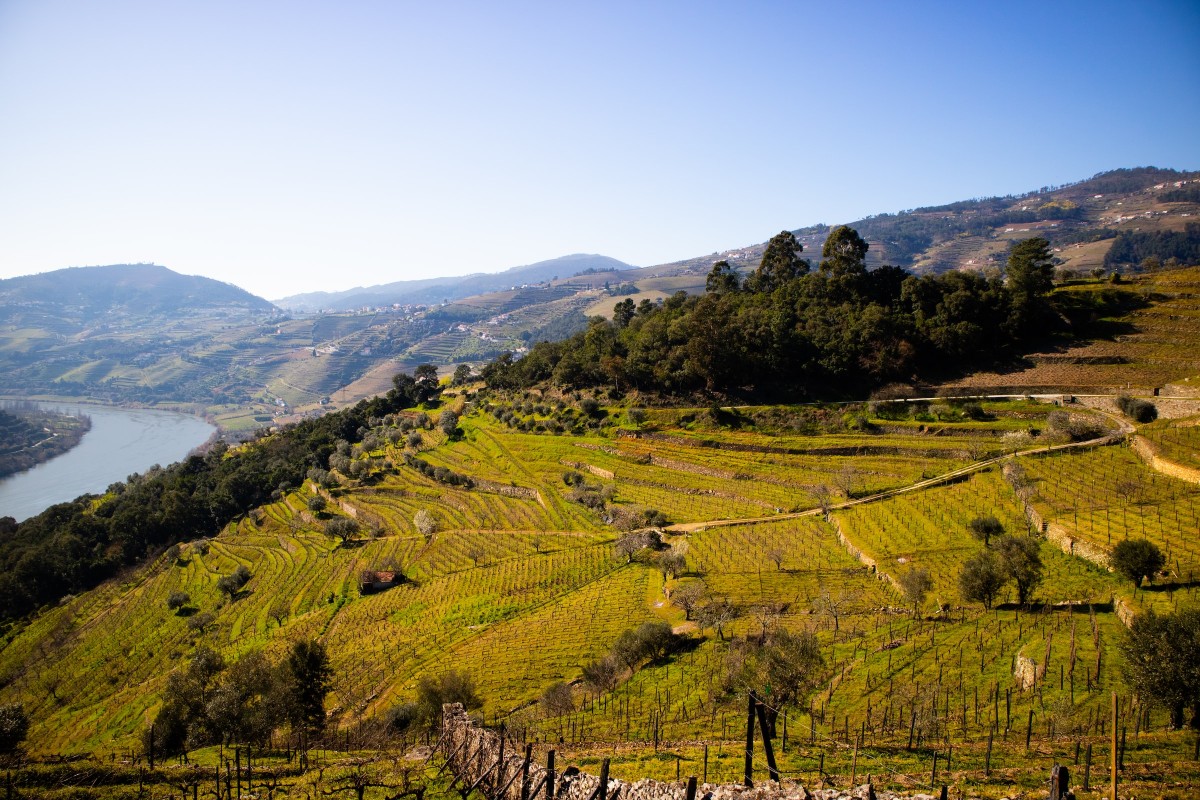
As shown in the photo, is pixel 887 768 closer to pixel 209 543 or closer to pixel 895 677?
pixel 895 677

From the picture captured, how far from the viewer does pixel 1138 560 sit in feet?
92.9

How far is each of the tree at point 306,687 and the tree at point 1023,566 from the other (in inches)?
1355

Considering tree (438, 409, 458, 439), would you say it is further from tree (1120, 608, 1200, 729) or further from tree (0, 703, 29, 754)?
tree (1120, 608, 1200, 729)

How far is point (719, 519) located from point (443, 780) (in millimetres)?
39644

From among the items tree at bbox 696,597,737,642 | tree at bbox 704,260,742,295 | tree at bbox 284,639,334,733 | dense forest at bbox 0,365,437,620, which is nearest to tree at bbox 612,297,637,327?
tree at bbox 704,260,742,295

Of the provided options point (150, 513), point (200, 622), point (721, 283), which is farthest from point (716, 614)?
point (150, 513)

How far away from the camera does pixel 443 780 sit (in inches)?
712

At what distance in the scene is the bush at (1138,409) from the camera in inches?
1997

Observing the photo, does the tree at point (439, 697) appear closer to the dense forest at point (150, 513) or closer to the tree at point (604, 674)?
the tree at point (604, 674)

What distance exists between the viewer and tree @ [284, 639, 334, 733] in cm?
2930

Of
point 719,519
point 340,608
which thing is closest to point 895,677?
point 719,519

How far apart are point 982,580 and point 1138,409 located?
35039 mm

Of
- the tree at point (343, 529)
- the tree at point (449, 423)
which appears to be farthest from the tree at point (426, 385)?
the tree at point (343, 529)

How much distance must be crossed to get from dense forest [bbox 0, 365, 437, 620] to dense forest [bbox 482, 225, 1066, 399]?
52383mm
